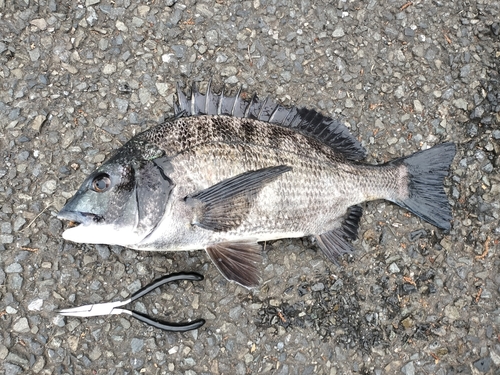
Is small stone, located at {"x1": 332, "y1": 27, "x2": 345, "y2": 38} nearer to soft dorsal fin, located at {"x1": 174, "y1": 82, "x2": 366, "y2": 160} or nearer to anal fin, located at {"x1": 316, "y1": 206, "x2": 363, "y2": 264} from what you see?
soft dorsal fin, located at {"x1": 174, "y1": 82, "x2": 366, "y2": 160}

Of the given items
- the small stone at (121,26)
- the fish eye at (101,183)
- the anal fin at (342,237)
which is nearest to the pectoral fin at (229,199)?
the fish eye at (101,183)

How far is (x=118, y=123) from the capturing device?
10.7 ft

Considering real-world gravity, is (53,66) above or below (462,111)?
below

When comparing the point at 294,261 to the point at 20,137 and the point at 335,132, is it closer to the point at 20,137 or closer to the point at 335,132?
Answer: the point at 335,132

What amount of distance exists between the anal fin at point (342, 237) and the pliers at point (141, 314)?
3.05 ft

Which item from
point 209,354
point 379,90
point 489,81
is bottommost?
point 209,354

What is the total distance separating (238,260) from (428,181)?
150 centimetres

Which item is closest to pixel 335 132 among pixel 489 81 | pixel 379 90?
pixel 379 90

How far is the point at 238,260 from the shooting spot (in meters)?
2.90

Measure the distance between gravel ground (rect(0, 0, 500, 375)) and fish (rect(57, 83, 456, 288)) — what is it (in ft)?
0.75

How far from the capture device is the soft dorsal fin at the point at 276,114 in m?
3.03

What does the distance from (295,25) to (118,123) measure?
5.02 feet

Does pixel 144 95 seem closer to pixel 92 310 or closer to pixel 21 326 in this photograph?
pixel 92 310

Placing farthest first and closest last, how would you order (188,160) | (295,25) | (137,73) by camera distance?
(295,25) < (137,73) < (188,160)
